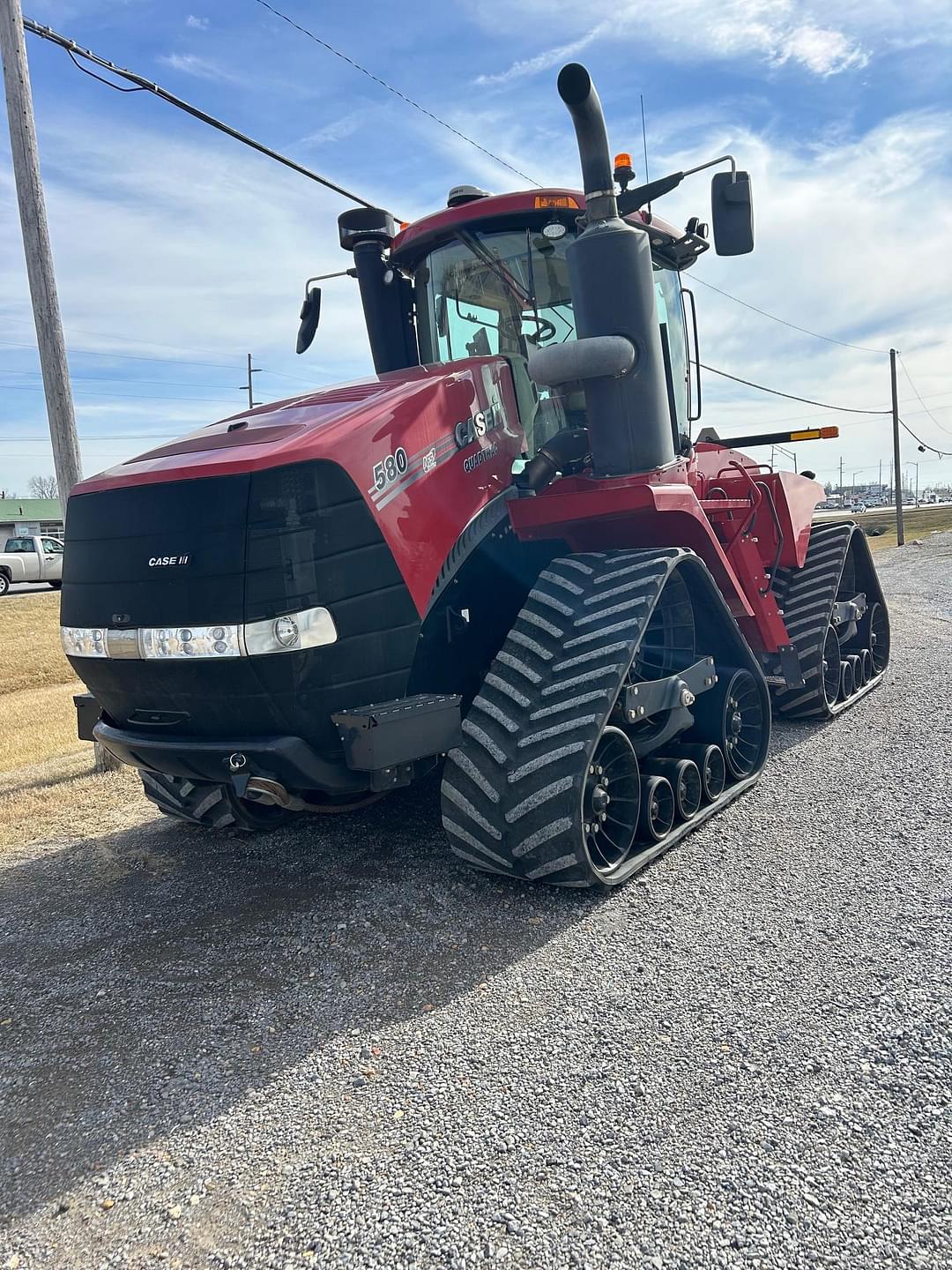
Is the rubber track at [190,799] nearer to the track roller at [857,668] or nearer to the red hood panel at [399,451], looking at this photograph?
the red hood panel at [399,451]

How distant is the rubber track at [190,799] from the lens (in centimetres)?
432

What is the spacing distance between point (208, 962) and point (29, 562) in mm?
28731

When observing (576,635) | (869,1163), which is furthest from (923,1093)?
(576,635)

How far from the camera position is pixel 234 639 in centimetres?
325

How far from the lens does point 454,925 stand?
141 inches

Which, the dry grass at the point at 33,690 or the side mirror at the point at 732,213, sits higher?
the side mirror at the point at 732,213

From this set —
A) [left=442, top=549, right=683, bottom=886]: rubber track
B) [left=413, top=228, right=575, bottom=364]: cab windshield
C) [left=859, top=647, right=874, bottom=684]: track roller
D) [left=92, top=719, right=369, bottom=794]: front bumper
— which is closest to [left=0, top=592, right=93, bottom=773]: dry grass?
[left=92, top=719, right=369, bottom=794]: front bumper

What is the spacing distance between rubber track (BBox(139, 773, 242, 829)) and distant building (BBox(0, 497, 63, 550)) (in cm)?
6967

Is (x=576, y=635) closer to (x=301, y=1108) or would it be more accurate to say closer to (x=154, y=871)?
(x=301, y=1108)

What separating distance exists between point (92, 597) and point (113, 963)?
142 cm

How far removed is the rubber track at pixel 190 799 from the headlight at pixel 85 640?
812mm

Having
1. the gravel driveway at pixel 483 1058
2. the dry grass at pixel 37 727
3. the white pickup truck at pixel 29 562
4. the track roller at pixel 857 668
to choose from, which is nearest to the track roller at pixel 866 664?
the track roller at pixel 857 668

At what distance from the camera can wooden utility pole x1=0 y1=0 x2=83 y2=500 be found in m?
6.41

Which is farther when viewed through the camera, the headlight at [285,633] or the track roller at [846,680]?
the track roller at [846,680]
